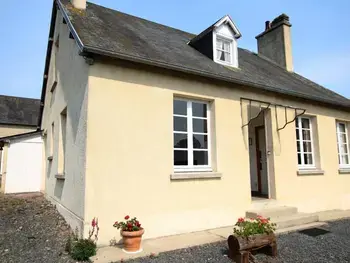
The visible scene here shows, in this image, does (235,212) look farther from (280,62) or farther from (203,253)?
(280,62)

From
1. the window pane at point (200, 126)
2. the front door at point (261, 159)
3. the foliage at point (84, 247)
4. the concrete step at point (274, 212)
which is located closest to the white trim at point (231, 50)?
the window pane at point (200, 126)

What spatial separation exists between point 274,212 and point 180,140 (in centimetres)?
309

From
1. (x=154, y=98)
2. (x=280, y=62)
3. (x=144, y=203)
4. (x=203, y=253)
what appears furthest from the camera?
(x=280, y=62)

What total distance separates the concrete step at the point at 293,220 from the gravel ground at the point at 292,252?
2.04 feet

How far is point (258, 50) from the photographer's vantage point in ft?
45.9

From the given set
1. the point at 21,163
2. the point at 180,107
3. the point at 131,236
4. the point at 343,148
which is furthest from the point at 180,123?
the point at 21,163

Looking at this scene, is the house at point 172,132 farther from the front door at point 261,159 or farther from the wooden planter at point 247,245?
the wooden planter at point 247,245

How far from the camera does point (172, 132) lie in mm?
6211

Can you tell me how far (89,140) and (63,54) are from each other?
4.50 meters

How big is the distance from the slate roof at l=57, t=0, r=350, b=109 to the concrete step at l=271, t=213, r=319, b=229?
11.5 feet

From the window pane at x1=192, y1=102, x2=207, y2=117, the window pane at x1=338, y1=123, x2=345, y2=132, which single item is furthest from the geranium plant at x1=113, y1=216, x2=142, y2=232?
the window pane at x1=338, y1=123, x2=345, y2=132

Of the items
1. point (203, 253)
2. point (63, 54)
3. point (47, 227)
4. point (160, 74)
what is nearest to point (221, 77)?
point (160, 74)

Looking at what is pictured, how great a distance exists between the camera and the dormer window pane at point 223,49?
8.66 meters

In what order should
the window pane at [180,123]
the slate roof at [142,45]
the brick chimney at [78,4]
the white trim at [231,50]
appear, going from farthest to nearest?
the white trim at [231,50] < the brick chimney at [78,4] < the window pane at [180,123] < the slate roof at [142,45]
